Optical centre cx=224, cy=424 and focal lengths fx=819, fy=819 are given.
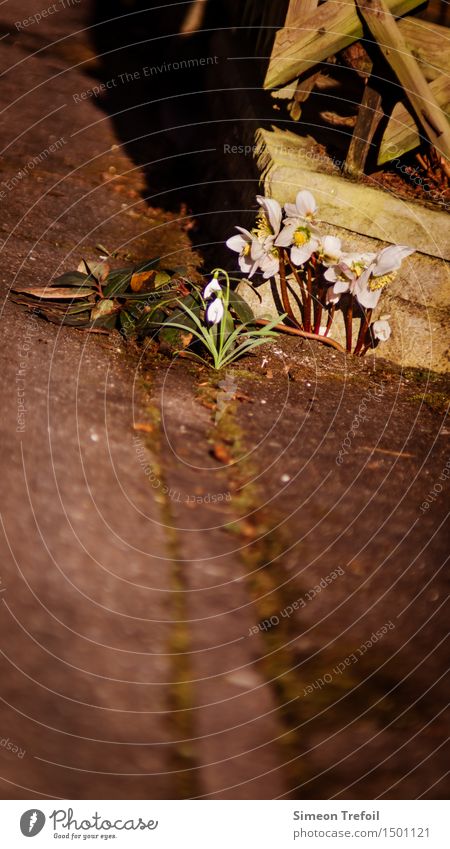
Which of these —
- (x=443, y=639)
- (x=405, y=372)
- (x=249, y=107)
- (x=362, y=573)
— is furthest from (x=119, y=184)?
(x=443, y=639)

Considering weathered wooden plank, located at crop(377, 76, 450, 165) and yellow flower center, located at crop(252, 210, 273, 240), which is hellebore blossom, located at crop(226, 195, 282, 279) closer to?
yellow flower center, located at crop(252, 210, 273, 240)

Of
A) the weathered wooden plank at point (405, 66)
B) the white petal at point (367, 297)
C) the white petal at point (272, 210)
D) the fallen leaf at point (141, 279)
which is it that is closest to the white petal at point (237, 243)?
the white petal at point (272, 210)

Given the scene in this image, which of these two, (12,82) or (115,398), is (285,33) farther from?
(12,82)

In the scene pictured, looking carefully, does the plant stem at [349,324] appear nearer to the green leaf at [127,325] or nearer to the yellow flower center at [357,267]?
the yellow flower center at [357,267]

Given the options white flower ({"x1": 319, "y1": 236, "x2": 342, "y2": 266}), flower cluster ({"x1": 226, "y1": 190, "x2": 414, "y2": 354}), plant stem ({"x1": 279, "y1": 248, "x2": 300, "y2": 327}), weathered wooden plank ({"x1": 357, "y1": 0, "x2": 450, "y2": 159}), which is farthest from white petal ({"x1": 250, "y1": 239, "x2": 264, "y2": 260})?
weathered wooden plank ({"x1": 357, "y1": 0, "x2": 450, "y2": 159})

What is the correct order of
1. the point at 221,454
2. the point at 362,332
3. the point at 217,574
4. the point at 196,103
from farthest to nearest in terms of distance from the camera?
the point at 196,103
the point at 362,332
the point at 221,454
the point at 217,574

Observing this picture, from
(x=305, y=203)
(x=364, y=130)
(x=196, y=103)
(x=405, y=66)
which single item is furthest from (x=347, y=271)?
(x=196, y=103)

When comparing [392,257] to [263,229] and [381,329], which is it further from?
[263,229]
